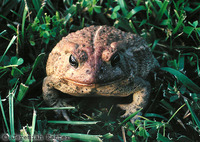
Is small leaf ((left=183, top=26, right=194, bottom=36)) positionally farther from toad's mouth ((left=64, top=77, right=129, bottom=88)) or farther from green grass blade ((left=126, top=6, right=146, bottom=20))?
toad's mouth ((left=64, top=77, right=129, bottom=88))

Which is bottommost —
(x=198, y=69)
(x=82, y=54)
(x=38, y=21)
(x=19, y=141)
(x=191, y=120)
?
(x=191, y=120)

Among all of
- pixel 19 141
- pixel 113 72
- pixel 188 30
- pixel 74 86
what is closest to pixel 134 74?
pixel 113 72

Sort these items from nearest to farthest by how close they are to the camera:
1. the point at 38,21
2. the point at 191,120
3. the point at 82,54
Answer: the point at 82,54
the point at 191,120
the point at 38,21

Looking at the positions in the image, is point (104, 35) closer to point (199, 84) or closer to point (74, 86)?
point (74, 86)

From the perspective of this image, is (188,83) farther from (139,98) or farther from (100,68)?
(100,68)

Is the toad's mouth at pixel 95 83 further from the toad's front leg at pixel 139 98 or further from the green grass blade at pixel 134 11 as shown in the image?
the green grass blade at pixel 134 11

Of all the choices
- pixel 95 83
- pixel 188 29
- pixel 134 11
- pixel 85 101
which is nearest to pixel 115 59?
pixel 95 83

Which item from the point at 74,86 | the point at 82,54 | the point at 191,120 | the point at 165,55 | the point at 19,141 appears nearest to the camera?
the point at 19,141
